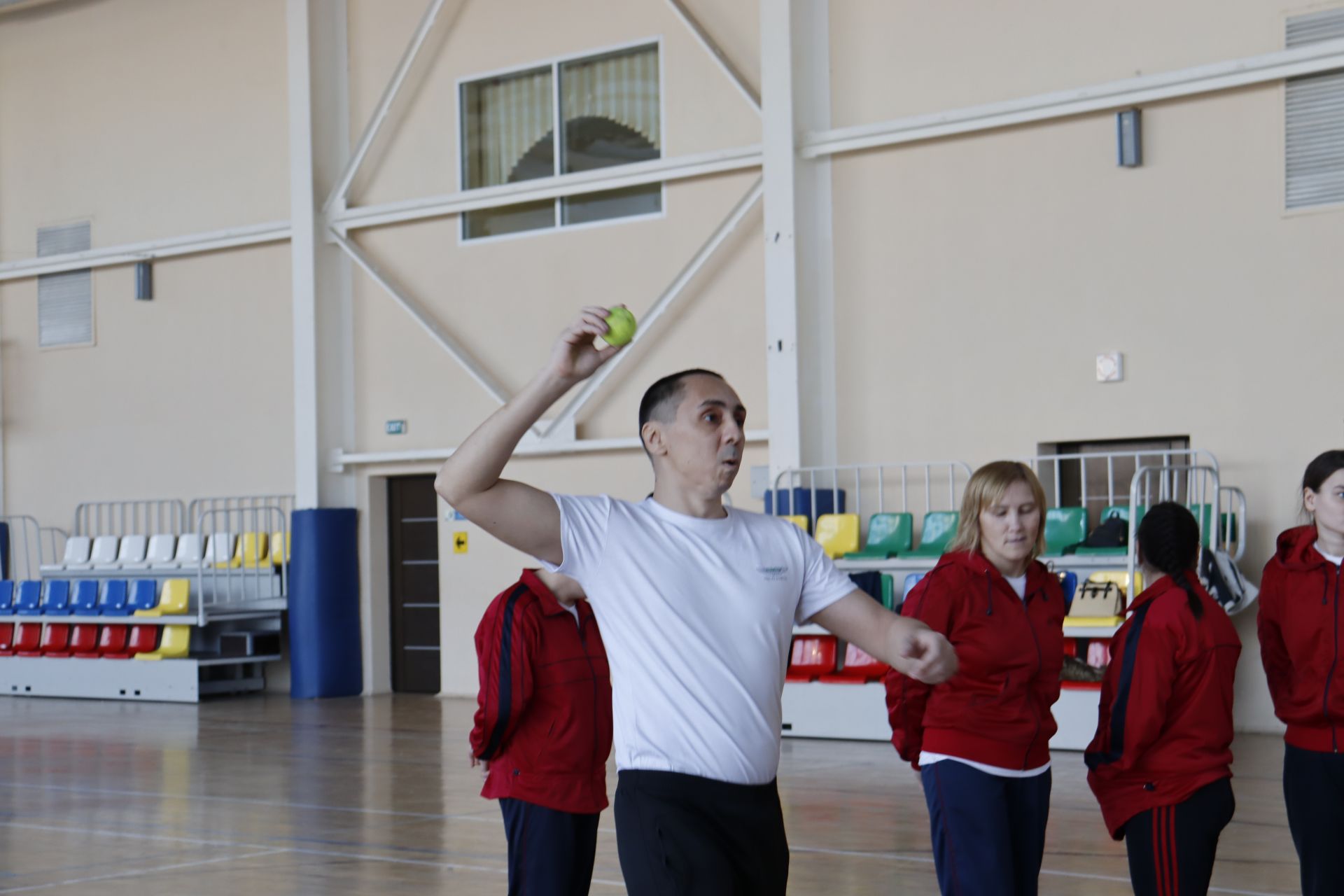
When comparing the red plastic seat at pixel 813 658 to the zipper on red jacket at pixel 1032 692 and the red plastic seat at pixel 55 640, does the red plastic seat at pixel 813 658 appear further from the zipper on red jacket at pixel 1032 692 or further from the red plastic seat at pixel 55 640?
the red plastic seat at pixel 55 640

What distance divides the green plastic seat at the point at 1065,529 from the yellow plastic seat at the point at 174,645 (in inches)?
337

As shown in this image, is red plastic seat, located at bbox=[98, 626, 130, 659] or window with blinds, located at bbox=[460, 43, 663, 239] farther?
red plastic seat, located at bbox=[98, 626, 130, 659]

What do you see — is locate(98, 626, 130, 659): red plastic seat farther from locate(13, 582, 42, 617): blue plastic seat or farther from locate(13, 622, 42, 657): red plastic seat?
locate(13, 582, 42, 617): blue plastic seat

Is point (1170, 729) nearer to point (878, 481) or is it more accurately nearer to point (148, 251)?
point (878, 481)

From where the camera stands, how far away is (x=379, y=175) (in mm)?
15398

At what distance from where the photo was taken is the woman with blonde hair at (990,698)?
3750mm

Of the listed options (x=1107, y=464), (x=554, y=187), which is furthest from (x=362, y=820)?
(x=554, y=187)

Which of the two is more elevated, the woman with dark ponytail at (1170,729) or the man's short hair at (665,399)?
the man's short hair at (665,399)

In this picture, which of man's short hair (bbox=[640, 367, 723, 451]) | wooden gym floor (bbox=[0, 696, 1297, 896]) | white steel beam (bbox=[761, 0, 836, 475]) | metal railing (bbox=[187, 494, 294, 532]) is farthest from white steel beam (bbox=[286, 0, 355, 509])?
man's short hair (bbox=[640, 367, 723, 451])

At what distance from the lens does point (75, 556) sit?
1672 cm

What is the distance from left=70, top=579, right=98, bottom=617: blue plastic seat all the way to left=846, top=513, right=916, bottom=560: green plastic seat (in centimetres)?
844

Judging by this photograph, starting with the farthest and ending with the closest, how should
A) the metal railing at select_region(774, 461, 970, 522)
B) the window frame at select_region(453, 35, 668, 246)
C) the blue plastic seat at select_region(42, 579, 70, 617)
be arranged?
the blue plastic seat at select_region(42, 579, 70, 617) < the window frame at select_region(453, 35, 668, 246) < the metal railing at select_region(774, 461, 970, 522)

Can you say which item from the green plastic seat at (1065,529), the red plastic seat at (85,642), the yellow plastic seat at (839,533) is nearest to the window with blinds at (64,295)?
the red plastic seat at (85,642)

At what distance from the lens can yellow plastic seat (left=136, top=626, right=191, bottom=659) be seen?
14.9 m
